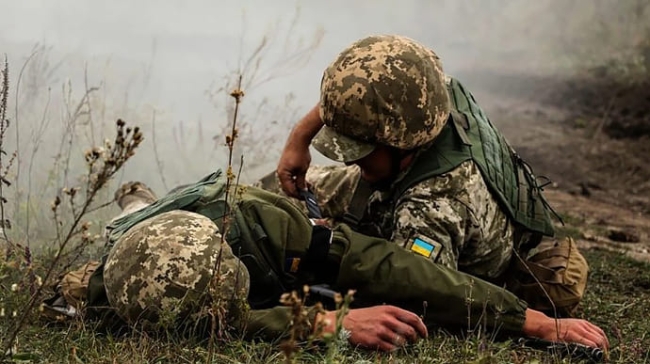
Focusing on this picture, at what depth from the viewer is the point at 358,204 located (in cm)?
445

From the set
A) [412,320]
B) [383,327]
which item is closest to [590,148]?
[412,320]

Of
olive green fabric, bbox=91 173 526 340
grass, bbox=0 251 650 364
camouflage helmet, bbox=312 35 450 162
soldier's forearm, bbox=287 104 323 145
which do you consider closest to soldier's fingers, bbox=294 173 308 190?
soldier's forearm, bbox=287 104 323 145

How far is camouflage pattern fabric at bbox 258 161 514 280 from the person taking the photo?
3852mm

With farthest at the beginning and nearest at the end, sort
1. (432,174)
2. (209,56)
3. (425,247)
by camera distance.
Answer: (209,56) → (432,174) → (425,247)

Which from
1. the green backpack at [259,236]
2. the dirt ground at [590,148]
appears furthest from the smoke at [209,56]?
the green backpack at [259,236]

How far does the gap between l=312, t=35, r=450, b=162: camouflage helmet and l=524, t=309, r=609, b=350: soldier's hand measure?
0.97 m

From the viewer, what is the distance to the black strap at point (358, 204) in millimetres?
4422

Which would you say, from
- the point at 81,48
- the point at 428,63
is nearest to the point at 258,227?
the point at 428,63

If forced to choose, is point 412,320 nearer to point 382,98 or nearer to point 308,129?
point 382,98

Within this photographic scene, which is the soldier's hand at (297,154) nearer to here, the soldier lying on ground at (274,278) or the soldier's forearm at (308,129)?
the soldier's forearm at (308,129)

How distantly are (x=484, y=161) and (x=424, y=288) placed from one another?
0.92 metres

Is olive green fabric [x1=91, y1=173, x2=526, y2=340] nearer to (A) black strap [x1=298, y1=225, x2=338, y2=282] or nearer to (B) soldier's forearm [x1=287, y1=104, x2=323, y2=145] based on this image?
(A) black strap [x1=298, y1=225, x2=338, y2=282]

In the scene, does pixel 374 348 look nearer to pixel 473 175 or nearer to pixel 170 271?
pixel 170 271

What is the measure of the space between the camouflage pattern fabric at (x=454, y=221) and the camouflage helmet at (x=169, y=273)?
92 cm
